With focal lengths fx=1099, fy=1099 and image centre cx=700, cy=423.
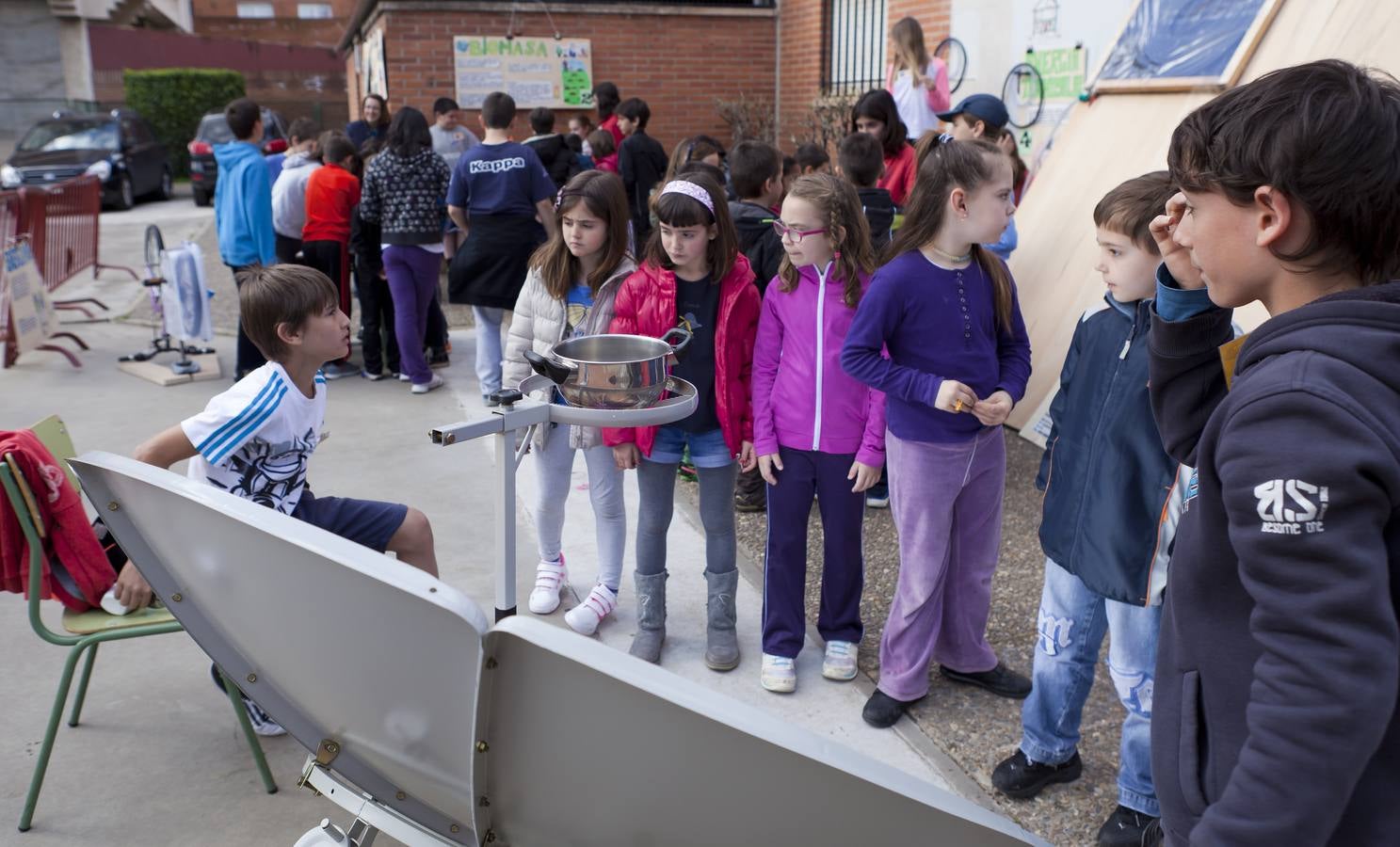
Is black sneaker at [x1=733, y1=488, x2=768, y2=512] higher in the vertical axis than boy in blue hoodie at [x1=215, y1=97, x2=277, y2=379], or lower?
lower

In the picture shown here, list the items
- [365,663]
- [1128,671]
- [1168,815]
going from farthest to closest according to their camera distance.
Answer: [1128,671] → [365,663] → [1168,815]

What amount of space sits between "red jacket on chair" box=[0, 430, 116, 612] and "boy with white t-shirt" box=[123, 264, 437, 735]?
0.52 ft

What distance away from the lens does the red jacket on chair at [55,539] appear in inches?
117

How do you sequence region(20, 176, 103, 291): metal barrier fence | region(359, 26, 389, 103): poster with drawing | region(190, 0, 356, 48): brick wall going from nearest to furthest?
region(20, 176, 103, 291): metal barrier fence, region(359, 26, 389, 103): poster with drawing, region(190, 0, 356, 48): brick wall

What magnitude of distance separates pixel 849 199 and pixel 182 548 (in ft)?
7.47

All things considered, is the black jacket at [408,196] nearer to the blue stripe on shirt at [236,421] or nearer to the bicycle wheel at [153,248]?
the bicycle wheel at [153,248]

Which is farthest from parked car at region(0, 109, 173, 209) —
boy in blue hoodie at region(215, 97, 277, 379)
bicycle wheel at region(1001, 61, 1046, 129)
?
bicycle wheel at region(1001, 61, 1046, 129)

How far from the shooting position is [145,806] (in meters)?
3.18

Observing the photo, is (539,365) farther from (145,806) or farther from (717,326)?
(145,806)

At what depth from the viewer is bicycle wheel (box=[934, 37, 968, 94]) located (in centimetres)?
927

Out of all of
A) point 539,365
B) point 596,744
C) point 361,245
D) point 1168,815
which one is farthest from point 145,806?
point 361,245

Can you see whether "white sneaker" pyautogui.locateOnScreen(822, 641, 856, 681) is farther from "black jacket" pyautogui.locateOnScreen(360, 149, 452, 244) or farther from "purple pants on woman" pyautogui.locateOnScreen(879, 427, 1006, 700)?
"black jacket" pyautogui.locateOnScreen(360, 149, 452, 244)

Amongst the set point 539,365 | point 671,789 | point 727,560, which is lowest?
point 727,560

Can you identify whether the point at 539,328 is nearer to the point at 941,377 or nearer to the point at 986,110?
the point at 941,377
